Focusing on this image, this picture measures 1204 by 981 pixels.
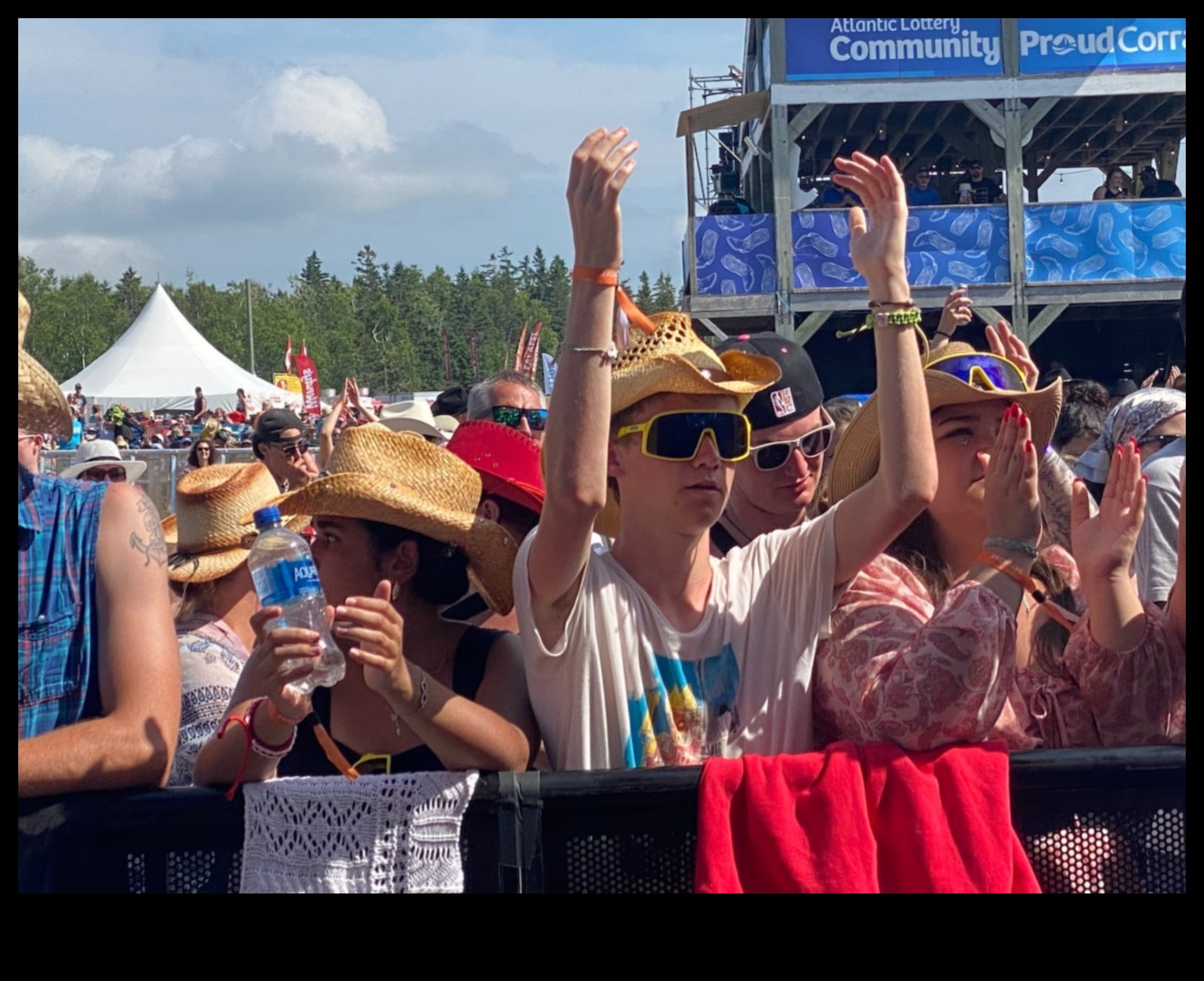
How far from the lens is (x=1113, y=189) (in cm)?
1934

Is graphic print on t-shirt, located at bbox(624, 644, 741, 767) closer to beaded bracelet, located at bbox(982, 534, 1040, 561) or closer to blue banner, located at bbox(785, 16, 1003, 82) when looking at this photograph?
beaded bracelet, located at bbox(982, 534, 1040, 561)

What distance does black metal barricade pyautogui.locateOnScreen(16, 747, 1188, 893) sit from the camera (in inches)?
83.7

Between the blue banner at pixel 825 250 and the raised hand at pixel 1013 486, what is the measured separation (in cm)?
1501

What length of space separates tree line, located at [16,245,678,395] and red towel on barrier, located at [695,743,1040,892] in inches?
3420

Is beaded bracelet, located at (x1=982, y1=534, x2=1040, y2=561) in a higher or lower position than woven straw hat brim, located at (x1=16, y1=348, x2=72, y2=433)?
lower

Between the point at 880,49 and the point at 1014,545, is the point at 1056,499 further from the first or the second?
the point at 880,49

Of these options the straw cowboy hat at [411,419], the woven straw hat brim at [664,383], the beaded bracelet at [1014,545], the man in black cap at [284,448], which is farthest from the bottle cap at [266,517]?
the straw cowboy hat at [411,419]

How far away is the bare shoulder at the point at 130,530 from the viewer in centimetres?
223

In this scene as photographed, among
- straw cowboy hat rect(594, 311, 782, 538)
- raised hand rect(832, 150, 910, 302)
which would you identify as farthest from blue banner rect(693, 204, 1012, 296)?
raised hand rect(832, 150, 910, 302)

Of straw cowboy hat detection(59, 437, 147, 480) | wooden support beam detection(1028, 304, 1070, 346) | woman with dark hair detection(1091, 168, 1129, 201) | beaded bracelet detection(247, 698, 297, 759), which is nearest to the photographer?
beaded bracelet detection(247, 698, 297, 759)

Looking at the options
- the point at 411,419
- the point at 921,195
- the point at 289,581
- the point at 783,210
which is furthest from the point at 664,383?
the point at 921,195

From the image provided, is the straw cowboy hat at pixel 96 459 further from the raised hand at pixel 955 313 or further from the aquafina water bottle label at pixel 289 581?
the aquafina water bottle label at pixel 289 581

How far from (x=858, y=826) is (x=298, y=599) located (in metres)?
0.99
